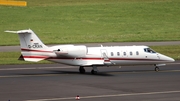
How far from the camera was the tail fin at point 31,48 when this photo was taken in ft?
149

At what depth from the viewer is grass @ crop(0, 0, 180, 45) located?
253 feet

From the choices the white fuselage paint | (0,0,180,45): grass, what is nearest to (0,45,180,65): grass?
(0,0,180,45): grass

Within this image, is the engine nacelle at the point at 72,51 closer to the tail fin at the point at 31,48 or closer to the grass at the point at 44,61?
the tail fin at the point at 31,48

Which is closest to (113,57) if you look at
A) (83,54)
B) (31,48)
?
(83,54)

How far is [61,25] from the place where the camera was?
85.3 meters

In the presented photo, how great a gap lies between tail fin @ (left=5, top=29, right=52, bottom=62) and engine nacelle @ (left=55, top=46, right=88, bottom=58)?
3.40 feet

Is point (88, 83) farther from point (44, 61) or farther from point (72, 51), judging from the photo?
point (44, 61)

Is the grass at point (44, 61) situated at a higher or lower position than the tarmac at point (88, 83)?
higher

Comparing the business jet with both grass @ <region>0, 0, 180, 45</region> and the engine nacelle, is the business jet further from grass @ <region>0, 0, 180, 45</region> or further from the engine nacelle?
grass @ <region>0, 0, 180, 45</region>

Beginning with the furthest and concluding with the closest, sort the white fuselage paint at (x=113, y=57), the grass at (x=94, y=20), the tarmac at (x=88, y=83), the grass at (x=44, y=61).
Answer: the grass at (x=94, y=20), the grass at (x=44, y=61), the white fuselage paint at (x=113, y=57), the tarmac at (x=88, y=83)

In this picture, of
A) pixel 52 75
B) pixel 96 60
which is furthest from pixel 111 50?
pixel 52 75

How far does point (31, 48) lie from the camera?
45719mm

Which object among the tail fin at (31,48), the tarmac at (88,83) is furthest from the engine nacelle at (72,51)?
the tarmac at (88,83)

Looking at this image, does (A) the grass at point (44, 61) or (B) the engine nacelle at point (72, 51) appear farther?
(A) the grass at point (44, 61)
